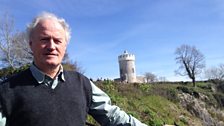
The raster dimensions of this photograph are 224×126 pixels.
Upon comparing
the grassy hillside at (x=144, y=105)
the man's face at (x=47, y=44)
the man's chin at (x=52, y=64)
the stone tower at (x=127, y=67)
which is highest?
the stone tower at (x=127, y=67)

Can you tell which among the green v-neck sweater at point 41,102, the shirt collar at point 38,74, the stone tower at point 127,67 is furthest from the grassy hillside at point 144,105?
A: the stone tower at point 127,67

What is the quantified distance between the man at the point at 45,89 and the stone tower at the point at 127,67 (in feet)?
164

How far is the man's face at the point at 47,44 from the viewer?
2211 millimetres

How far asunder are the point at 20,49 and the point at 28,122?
21285mm

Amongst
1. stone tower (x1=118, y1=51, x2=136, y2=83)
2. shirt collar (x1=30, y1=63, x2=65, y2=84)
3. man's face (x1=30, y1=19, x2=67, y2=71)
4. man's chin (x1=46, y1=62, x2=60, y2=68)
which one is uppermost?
stone tower (x1=118, y1=51, x2=136, y2=83)

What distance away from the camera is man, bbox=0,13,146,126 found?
2133 millimetres

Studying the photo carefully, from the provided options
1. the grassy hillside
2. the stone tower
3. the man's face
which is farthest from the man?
the stone tower

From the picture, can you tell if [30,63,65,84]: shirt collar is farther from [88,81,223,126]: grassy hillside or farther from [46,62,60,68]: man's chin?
[88,81,223,126]: grassy hillside

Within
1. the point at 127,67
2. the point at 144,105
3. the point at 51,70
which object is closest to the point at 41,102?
the point at 51,70

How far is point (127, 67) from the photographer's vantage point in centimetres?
5309

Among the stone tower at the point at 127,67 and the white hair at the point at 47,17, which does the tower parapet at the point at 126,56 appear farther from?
the white hair at the point at 47,17

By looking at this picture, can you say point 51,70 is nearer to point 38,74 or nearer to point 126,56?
point 38,74

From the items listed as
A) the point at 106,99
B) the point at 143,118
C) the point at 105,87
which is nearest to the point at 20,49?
the point at 105,87

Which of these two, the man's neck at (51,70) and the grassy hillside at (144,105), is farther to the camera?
the grassy hillside at (144,105)
